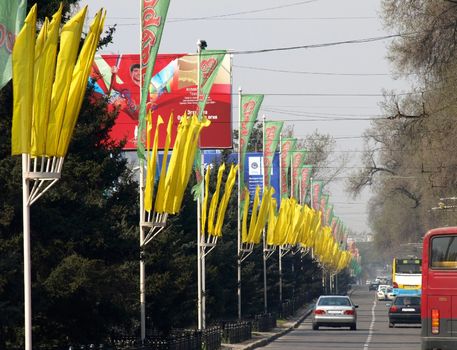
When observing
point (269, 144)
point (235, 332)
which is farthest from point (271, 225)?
point (235, 332)

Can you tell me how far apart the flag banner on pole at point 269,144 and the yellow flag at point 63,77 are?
33969mm

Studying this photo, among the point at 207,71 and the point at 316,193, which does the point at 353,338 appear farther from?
the point at 316,193

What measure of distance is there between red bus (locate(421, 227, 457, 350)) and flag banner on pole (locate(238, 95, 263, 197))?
65.9 feet

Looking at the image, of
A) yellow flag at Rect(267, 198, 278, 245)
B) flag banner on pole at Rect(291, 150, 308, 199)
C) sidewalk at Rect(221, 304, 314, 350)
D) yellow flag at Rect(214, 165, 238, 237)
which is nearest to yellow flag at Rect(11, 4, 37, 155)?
sidewalk at Rect(221, 304, 314, 350)

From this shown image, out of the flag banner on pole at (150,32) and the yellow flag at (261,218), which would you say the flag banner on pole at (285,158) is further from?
the flag banner on pole at (150,32)

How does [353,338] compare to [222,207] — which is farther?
[353,338]

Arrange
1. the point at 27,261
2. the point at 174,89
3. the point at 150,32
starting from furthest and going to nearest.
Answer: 1. the point at 174,89
2. the point at 150,32
3. the point at 27,261

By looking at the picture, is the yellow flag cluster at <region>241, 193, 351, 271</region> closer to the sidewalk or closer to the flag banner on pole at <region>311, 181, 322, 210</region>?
the flag banner on pole at <region>311, 181, 322, 210</region>

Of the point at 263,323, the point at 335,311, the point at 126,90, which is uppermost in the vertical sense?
the point at 126,90

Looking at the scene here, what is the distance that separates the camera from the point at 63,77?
825 inches

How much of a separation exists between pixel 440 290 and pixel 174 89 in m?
25.7

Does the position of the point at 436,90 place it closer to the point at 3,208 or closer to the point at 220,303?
the point at 220,303

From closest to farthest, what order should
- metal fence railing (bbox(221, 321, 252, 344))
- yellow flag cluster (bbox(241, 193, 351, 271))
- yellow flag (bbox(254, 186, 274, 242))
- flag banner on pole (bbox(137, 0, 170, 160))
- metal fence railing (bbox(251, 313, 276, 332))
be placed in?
1. flag banner on pole (bbox(137, 0, 170, 160))
2. metal fence railing (bbox(221, 321, 252, 344))
3. yellow flag (bbox(254, 186, 274, 242))
4. yellow flag cluster (bbox(241, 193, 351, 271))
5. metal fence railing (bbox(251, 313, 276, 332))

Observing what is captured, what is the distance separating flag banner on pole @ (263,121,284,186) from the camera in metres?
55.8
